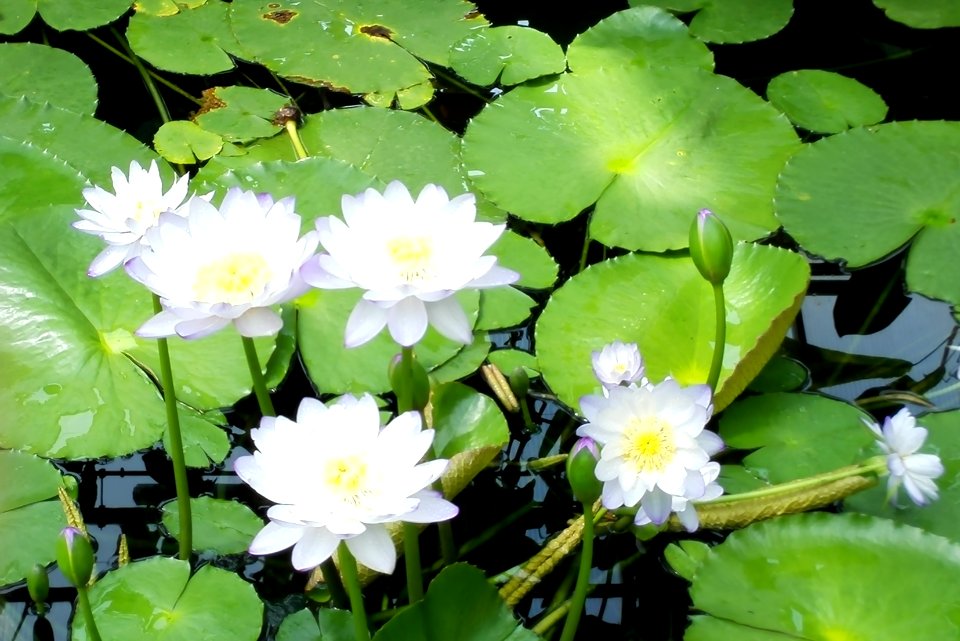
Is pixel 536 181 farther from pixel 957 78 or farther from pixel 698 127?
pixel 957 78

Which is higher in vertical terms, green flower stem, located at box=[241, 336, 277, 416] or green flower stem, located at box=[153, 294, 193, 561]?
green flower stem, located at box=[241, 336, 277, 416]

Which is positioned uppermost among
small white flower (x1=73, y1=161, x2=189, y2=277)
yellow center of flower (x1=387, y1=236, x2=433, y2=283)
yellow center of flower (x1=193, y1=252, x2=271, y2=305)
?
yellow center of flower (x1=387, y1=236, x2=433, y2=283)

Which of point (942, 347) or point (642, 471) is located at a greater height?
point (642, 471)

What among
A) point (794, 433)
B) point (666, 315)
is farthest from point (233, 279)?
point (794, 433)

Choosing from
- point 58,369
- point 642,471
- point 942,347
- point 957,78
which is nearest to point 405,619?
point 642,471

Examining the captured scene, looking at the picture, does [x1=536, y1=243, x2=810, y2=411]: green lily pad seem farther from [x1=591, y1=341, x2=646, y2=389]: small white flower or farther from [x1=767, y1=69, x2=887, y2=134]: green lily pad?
[x1=767, y1=69, x2=887, y2=134]: green lily pad

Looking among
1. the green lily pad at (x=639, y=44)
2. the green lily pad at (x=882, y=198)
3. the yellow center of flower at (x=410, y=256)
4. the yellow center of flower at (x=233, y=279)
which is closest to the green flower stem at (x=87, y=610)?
the yellow center of flower at (x=233, y=279)

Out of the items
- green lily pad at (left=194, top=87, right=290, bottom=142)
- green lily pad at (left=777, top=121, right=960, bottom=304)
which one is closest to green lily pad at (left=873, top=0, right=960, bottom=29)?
green lily pad at (left=777, top=121, right=960, bottom=304)
